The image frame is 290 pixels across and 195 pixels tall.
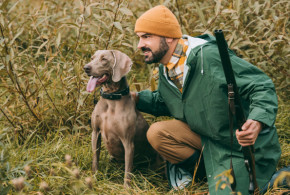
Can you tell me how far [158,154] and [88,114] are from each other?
2.60 feet

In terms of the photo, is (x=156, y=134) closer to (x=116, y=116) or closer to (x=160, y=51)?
(x=116, y=116)

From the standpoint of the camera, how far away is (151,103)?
317 centimetres

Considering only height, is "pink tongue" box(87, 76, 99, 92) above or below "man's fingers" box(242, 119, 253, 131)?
above

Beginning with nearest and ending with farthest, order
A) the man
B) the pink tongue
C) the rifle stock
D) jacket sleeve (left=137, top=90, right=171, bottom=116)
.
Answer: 1. the rifle stock
2. the man
3. the pink tongue
4. jacket sleeve (left=137, top=90, right=171, bottom=116)

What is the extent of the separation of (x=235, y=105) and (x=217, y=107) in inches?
12.5

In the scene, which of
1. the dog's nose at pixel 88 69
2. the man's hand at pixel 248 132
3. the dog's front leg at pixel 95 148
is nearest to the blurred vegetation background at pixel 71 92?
the dog's front leg at pixel 95 148

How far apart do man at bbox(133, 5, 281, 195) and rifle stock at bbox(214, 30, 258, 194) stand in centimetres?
8

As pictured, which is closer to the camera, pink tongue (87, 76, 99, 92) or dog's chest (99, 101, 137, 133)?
pink tongue (87, 76, 99, 92)

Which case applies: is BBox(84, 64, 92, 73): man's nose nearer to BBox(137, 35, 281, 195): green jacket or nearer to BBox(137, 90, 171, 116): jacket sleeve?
BBox(137, 90, 171, 116): jacket sleeve

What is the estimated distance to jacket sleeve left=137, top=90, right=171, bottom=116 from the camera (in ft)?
10.4

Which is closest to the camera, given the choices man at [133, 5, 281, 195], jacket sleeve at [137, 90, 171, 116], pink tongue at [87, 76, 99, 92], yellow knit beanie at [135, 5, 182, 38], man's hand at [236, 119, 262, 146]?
man's hand at [236, 119, 262, 146]

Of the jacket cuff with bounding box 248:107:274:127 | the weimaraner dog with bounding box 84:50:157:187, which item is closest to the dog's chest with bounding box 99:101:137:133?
the weimaraner dog with bounding box 84:50:157:187

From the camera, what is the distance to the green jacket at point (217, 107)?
2596 millimetres

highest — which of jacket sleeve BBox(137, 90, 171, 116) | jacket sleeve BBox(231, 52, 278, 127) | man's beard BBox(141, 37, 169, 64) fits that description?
man's beard BBox(141, 37, 169, 64)
